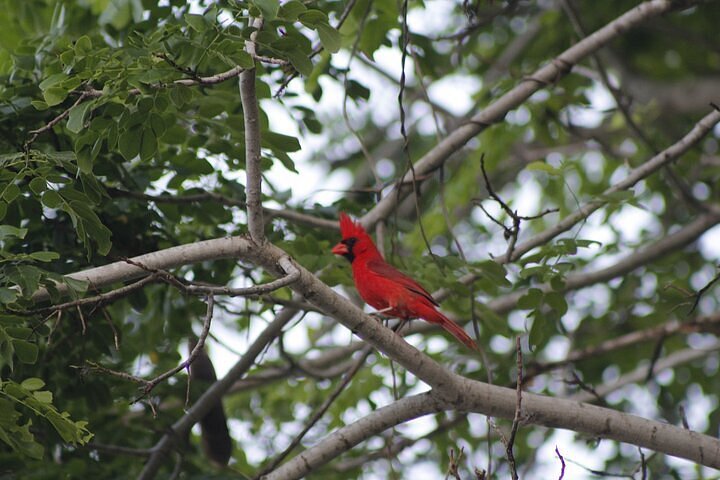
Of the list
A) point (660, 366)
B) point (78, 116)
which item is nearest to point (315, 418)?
point (78, 116)

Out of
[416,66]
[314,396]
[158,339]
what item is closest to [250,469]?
[314,396]

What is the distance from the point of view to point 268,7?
2738 millimetres

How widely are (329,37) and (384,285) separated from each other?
1.40m

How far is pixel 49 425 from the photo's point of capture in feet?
Result: 12.3

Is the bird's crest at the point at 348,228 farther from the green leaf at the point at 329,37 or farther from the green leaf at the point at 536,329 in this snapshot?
the green leaf at the point at 329,37

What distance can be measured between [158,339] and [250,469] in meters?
1.44

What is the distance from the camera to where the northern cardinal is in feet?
13.3

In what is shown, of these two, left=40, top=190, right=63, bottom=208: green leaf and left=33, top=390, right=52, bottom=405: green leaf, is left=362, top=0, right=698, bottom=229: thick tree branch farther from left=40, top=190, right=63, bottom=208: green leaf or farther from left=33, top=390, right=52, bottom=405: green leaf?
left=33, top=390, right=52, bottom=405: green leaf

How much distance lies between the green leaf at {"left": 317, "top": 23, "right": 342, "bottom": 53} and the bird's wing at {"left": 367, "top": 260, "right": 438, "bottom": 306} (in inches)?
53.0

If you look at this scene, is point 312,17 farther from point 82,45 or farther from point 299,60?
point 82,45

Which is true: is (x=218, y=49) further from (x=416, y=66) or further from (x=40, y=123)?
(x=416, y=66)

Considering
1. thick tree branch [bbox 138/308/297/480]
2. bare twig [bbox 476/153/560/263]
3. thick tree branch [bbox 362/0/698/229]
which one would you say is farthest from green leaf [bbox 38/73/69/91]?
thick tree branch [bbox 362/0/698/229]

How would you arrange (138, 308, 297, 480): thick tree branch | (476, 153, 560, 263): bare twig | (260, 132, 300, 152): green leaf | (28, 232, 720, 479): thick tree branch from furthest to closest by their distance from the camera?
(138, 308, 297, 480): thick tree branch < (260, 132, 300, 152): green leaf < (476, 153, 560, 263): bare twig < (28, 232, 720, 479): thick tree branch

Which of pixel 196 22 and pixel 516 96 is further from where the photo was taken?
pixel 516 96
